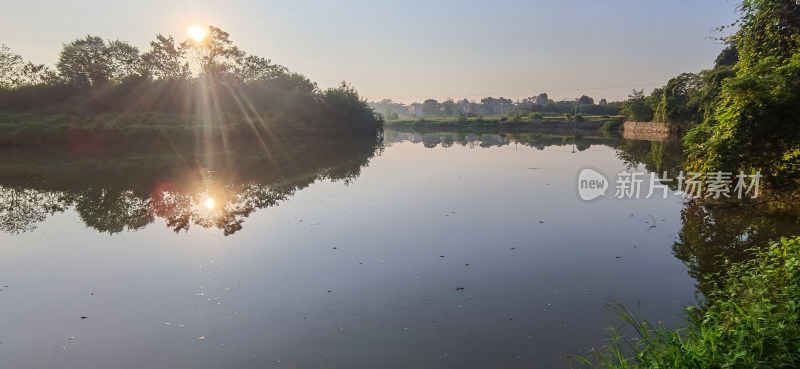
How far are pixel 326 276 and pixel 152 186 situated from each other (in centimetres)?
1124

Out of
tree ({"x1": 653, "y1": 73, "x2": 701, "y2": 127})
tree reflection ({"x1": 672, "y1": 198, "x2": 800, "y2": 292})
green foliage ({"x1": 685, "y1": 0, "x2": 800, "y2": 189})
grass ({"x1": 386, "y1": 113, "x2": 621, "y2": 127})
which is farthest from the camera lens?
grass ({"x1": 386, "y1": 113, "x2": 621, "y2": 127})

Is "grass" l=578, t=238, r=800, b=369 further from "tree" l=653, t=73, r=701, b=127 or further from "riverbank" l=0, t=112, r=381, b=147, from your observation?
"tree" l=653, t=73, r=701, b=127

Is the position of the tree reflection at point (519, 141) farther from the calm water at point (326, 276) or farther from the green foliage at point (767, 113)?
the calm water at point (326, 276)

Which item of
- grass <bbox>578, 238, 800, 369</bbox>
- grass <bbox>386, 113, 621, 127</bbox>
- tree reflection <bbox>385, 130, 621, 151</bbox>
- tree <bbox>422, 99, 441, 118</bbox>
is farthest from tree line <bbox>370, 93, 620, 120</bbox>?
grass <bbox>578, 238, 800, 369</bbox>

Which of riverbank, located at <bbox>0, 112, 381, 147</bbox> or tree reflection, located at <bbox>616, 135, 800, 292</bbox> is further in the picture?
riverbank, located at <bbox>0, 112, 381, 147</bbox>

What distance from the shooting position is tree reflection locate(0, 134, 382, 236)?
10047mm

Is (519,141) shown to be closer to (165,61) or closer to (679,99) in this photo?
(679,99)

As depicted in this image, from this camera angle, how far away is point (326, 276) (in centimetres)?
639

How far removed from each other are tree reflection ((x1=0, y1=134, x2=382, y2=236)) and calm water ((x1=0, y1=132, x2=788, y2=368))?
0.12 m

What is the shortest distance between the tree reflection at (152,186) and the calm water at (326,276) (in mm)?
119

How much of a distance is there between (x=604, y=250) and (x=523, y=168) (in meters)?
12.7

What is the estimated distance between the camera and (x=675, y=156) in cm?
2400

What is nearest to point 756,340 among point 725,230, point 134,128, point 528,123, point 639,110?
point 725,230

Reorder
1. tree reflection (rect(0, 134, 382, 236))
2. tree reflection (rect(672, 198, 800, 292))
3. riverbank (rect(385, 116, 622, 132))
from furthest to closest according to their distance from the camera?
riverbank (rect(385, 116, 622, 132)) < tree reflection (rect(0, 134, 382, 236)) < tree reflection (rect(672, 198, 800, 292))
